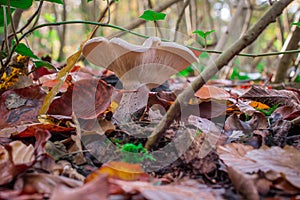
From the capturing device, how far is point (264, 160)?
0.77m

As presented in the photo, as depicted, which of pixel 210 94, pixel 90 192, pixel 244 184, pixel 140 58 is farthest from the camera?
pixel 210 94

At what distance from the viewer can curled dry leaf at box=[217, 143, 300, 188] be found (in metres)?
0.74

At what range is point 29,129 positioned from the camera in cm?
94

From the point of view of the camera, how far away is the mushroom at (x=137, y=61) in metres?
1.03

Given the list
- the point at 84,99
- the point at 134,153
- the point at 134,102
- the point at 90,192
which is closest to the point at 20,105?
the point at 84,99

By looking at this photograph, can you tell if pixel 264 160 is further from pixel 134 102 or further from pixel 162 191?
pixel 134 102

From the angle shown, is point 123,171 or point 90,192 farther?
point 123,171

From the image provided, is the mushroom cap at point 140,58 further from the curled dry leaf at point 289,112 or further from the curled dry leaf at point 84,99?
the curled dry leaf at point 289,112

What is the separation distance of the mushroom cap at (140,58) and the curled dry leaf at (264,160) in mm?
374

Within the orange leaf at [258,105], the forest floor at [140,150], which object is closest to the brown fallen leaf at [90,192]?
the forest floor at [140,150]

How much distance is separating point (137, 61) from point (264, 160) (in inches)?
21.0

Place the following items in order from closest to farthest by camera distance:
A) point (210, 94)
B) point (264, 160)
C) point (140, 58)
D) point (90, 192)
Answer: point (90, 192), point (264, 160), point (140, 58), point (210, 94)

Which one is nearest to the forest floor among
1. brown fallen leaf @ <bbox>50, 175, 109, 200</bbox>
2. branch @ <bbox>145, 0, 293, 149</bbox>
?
brown fallen leaf @ <bbox>50, 175, 109, 200</bbox>

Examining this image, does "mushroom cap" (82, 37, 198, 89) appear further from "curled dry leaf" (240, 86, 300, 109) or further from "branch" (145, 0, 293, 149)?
"curled dry leaf" (240, 86, 300, 109)
